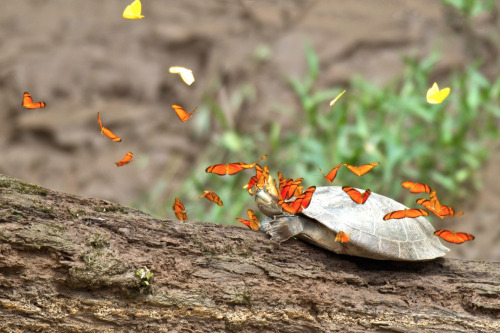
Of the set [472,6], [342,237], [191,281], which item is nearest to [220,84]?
[472,6]

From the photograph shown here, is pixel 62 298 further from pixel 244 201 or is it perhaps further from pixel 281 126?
pixel 281 126

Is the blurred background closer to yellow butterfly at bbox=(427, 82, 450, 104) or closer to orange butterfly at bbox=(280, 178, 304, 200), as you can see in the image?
yellow butterfly at bbox=(427, 82, 450, 104)

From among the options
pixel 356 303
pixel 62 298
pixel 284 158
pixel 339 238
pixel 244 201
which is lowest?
pixel 62 298

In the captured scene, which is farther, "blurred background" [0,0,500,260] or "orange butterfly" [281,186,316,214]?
"blurred background" [0,0,500,260]

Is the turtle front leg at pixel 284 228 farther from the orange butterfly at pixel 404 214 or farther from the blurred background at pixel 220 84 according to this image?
the blurred background at pixel 220 84

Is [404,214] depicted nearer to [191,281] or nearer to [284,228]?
[284,228]

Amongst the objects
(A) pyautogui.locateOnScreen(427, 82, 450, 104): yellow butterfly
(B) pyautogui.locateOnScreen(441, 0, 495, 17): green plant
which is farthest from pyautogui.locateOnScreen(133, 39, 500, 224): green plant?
(A) pyautogui.locateOnScreen(427, 82, 450, 104): yellow butterfly

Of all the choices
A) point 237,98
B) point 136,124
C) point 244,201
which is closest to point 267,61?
point 237,98
